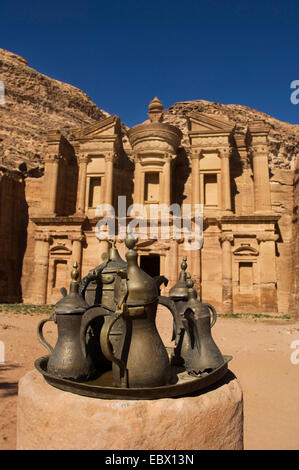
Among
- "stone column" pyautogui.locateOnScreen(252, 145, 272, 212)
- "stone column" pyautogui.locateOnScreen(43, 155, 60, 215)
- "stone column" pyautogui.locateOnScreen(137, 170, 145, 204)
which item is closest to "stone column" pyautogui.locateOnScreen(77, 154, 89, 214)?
"stone column" pyautogui.locateOnScreen(43, 155, 60, 215)

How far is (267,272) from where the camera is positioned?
1844cm

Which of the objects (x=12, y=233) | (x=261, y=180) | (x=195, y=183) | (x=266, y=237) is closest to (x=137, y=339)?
(x=266, y=237)

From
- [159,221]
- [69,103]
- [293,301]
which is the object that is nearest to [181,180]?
[159,221]

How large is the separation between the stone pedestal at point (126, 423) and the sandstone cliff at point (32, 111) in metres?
23.8

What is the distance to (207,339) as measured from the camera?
3699 millimetres

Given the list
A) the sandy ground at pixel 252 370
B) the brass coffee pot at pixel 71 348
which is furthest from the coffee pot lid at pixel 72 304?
the sandy ground at pixel 252 370

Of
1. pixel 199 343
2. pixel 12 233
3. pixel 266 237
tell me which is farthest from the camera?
pixel 12 233

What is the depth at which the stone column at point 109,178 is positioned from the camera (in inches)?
845

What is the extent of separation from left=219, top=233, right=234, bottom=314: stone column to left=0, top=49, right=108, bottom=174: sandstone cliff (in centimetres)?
1581

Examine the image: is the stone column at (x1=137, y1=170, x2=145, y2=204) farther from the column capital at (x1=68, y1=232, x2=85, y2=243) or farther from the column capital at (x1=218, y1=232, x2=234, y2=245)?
the column capital at (x1=218, y1=232, x2=234, y2=245)

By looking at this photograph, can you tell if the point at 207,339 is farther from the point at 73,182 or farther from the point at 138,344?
the point at 73,182

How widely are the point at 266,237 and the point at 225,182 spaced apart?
4503 mm

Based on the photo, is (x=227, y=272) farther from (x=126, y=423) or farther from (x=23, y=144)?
(x=23, y=144)
